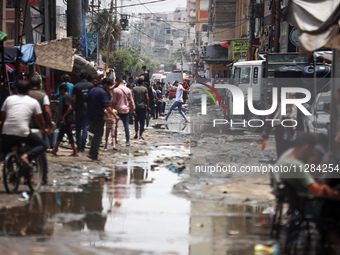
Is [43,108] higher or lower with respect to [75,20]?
lower

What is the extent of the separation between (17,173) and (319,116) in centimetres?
785

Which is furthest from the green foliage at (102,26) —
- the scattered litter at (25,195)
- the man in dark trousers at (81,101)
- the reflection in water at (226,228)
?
the reflection in water at (226,228)

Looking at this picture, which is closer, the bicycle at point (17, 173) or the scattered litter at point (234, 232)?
the scattered litter at point (234, 232)

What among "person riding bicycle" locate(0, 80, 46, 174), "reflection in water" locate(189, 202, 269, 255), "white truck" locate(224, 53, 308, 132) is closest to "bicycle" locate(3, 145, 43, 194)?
"person riding bicycle" locate(0, 80, 46, 174)

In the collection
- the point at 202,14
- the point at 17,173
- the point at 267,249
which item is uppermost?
the point at 202,14

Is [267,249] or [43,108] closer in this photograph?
[267,249]

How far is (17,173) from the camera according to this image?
31.1 feet

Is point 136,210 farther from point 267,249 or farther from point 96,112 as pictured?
point 96,112

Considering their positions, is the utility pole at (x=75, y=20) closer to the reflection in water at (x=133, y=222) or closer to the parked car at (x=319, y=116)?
the parked car at (x=319, y=116)

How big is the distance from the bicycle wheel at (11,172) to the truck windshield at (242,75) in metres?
14.5

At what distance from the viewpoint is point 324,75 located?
18.4 m

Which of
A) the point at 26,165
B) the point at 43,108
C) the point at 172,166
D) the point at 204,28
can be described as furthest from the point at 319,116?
the point at 204,28

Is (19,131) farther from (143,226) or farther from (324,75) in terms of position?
(324,75)

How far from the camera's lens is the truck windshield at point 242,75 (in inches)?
898
